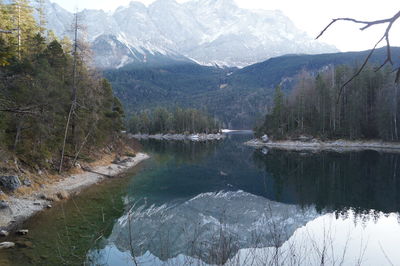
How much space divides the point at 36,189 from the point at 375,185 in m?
31.1

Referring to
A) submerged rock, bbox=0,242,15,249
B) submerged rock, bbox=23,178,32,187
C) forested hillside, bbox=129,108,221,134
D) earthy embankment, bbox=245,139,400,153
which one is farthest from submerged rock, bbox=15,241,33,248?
forested hillside, bbox=129,108,221,134

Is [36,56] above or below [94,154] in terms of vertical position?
above

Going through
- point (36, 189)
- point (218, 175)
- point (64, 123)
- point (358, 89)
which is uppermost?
point (358, 89)

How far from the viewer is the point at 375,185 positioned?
1160 inches

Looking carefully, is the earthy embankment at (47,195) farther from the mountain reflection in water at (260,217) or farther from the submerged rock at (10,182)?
the mountain reflection in water at (260,217)

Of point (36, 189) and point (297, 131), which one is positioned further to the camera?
point (297, 131)

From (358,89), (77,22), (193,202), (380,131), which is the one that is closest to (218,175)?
(193,202)

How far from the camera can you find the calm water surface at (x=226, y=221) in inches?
464

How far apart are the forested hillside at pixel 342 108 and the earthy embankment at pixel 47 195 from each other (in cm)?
5653

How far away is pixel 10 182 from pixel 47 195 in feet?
8.50

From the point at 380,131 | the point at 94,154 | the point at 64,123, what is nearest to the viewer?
the point at 64,123

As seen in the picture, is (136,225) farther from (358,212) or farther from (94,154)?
(94,154)

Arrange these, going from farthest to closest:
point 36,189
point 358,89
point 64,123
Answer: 1. point 358,89
2. point 64,123
3. point 36,189

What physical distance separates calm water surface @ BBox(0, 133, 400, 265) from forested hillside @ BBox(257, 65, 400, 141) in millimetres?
32767
